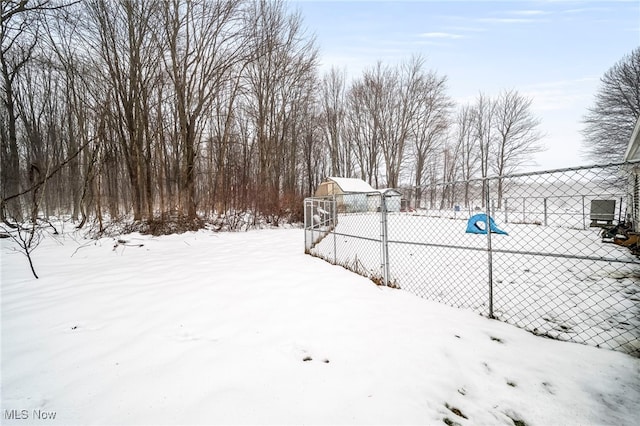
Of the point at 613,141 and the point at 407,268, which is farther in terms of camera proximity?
the point at 613,141

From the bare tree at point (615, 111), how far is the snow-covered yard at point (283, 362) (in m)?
27.4

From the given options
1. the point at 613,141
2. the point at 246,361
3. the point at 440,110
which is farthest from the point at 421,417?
the point at 440,110

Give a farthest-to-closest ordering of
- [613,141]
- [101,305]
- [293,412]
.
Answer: [613,141] < [101,305] < [293,412]

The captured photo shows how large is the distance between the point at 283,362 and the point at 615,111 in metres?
32.4


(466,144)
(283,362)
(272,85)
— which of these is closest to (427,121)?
(466,144)

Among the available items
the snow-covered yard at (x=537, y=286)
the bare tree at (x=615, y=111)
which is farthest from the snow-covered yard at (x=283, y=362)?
the bare tree at (x=615, y=111)

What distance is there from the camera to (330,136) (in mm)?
31172

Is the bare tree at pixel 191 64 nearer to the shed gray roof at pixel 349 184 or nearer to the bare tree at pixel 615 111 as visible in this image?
the shed gray roof at pixel 349 184

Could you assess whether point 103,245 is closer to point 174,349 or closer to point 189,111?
point 189,111

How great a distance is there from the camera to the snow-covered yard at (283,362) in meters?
1.76

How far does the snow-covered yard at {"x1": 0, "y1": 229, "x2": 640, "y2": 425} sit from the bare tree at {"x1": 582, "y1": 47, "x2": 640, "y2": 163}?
2740 cm

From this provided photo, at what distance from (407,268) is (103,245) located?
8.96 m

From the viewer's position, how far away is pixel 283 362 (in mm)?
2281

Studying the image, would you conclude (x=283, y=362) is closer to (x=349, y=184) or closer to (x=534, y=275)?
(x=534, y=275)
